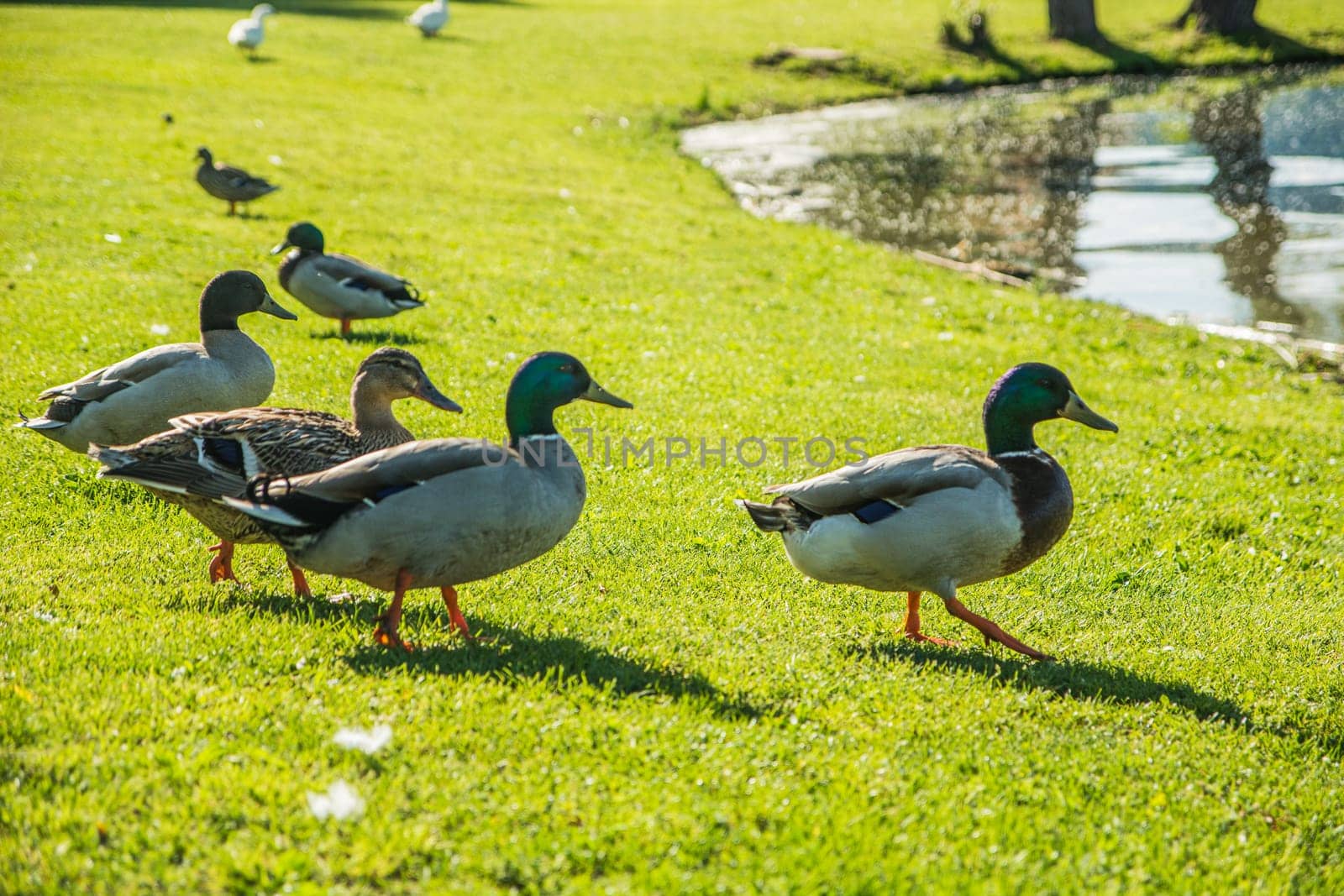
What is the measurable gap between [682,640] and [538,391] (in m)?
1.25

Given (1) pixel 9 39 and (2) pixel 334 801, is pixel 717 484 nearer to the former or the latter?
(2) pixel 334 801

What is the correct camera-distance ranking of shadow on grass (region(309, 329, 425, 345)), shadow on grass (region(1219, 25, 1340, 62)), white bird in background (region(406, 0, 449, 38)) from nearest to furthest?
1. shadow on grass (region(309, 329, 425, 345))
2. white bird in background (region(406, 0, 449, 38))
3. shadow on grass (region(1219, 25, 1340, 62))

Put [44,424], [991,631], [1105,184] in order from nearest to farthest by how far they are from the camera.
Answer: [991,631] → [44,424] → [1105,184]

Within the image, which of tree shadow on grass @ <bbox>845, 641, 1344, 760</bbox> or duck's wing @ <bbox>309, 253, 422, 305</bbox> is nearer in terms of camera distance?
tree shadow on grass @ <bbox>845, 641, 1344, 760</bbox>

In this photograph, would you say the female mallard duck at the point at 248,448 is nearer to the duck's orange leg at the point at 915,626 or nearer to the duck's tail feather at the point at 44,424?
the duck's tail feather at the point at 44,424

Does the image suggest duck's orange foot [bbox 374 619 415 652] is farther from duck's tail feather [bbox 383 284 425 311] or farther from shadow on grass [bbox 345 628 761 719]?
duck's tail feather [bbox 383 284 425 311]

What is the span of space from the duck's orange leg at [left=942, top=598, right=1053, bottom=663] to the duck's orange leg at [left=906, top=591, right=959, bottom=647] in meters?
0.21

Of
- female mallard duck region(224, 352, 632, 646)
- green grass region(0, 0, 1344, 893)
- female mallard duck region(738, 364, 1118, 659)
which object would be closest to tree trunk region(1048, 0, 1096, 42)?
green grass region(0, 0, 1344, 893)

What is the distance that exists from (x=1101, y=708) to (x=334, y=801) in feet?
10.1

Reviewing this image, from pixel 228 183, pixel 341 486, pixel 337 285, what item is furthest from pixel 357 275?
pixel 341 486

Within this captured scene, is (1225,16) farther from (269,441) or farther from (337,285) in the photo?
(269,441)

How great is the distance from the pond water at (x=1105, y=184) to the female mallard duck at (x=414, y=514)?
10.9 meters

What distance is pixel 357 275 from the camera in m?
9.85

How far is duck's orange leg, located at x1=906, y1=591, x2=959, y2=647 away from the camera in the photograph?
18.3ft
